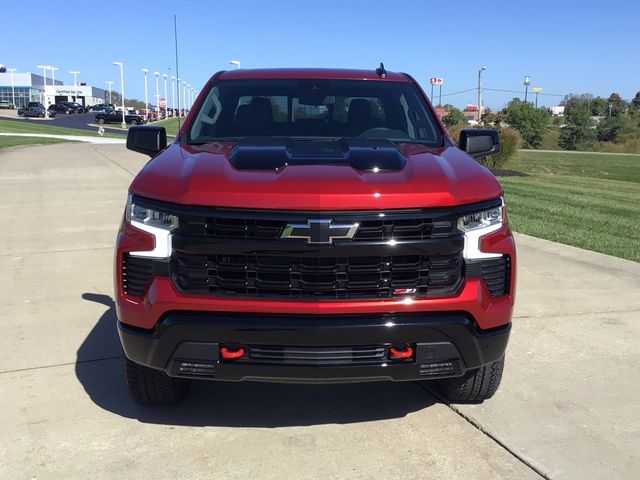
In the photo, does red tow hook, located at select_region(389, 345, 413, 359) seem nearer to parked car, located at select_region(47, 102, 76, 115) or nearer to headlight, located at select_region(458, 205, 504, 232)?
headlight, located at select_region(458, 205, 504, 232)

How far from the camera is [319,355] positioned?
2.76m

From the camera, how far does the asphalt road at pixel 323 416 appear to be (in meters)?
2.94

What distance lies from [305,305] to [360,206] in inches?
19.4

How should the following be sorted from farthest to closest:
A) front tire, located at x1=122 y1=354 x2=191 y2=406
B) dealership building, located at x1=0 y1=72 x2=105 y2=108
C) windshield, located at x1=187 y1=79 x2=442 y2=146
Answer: dealership building, located at x1=0 y1=72 x2=105 y2=108 → windshield, located at x1=187 y1=79 x2=442 y2=146 → front tire, located at x1=122 y1=354 x2=191 y2=406

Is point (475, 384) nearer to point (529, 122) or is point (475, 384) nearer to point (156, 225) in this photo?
point (156, 225)

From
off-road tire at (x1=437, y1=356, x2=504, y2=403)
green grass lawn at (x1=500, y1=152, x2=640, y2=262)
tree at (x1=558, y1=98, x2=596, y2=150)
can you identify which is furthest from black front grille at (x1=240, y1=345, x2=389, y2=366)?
tree at (x1=558, y1=98, x2=596, y2=150)

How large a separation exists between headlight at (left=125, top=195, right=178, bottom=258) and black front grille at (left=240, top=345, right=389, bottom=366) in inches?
23.6

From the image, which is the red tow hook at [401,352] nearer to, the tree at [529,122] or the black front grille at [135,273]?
the black front grille at [135,273]

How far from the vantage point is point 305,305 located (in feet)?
8.99

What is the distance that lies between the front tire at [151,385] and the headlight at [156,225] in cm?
68

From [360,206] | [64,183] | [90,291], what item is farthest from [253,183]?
[64,183]

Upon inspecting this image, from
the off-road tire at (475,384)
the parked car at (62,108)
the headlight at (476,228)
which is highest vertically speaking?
the parked car at (62,108)

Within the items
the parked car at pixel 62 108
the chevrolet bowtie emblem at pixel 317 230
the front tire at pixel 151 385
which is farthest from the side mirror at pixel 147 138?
the parked car at pixel 62 108

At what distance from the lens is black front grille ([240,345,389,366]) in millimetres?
2756
